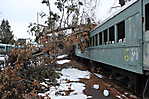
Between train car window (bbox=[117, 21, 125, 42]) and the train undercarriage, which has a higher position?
train car window (bbox=[117, 21, 125, 42])

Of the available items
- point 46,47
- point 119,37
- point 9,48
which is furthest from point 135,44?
point 9,48

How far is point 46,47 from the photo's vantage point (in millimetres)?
5566

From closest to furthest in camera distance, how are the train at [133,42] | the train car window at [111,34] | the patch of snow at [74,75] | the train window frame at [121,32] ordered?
the train at [133,42], the train window frame at [121,32], the train car window at [111,34], the patch of snow at [74,75]

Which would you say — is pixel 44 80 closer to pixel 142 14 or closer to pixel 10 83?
pixel 10 83

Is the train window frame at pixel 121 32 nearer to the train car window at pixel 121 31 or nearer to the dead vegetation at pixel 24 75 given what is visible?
the train car window at pixel 121 31

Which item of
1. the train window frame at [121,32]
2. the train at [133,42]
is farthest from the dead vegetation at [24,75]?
the train window frame at [121,32]

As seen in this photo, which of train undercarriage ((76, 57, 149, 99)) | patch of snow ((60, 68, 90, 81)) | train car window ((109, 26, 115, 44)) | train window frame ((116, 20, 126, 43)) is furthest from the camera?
patch of snow ((60, 68, 90, 81))

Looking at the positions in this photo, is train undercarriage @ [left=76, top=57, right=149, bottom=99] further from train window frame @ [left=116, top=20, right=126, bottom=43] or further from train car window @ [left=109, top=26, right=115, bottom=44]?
train car window @ [left=109, top=26, right=115, bottom=44]

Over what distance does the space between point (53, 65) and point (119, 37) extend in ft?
18.0

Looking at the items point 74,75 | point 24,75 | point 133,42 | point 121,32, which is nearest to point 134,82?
point 133,42

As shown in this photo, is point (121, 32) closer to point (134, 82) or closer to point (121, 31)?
point (121, 31)

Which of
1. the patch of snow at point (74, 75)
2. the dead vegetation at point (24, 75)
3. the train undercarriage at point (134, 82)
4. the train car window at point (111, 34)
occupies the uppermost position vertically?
the train car window at point (111, 34)

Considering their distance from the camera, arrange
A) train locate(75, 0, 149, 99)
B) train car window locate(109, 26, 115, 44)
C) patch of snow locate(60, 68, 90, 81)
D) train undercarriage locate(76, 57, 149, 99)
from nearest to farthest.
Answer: train locate(75, 0, 149, 99) < train undercarriage locate(76, 57, 149, 99) < train car window locate(109, 26, 115, 44) < patch of snow locate(60, 68, 90, 81)

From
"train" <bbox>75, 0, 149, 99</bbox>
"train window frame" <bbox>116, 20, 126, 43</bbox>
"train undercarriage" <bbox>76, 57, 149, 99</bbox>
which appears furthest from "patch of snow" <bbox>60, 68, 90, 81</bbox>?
"train window frame" <bbox>116, 20, 126, 43</bbox>
